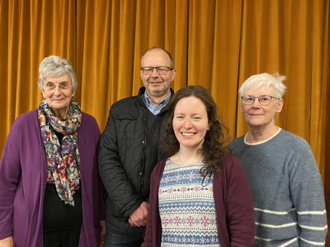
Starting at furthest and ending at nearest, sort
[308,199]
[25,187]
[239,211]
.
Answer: [25,187] < [308,199] < [239,211]

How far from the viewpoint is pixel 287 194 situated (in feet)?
4.22

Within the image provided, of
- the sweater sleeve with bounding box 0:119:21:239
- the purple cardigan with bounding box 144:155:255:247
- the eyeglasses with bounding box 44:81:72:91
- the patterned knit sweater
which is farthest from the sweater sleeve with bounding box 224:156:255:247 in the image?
the sweater sleeve with bounding box 0:119:21:239

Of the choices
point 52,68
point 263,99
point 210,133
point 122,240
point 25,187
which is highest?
point 52,68

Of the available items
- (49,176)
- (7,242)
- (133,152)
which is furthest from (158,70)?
(7,242)

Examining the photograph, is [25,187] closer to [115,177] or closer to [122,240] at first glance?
[115,177]

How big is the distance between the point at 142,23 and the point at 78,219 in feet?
6.07

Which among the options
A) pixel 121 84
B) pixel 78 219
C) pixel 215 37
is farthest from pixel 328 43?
pixel 78 219

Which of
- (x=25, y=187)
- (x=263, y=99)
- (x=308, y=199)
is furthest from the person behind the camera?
(x=25, y=187)

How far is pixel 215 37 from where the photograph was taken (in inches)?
97.3

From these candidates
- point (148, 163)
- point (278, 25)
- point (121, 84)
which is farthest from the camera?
point (121, 84)

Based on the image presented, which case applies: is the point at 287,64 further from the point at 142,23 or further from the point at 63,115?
the point at 63,115

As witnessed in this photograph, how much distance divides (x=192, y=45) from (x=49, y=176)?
1.68 meters

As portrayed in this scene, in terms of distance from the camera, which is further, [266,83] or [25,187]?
[25,187]

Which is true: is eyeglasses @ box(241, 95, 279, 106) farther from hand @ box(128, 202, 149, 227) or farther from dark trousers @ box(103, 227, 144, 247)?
dark trousers @ box(103, 227, 144, 247)
